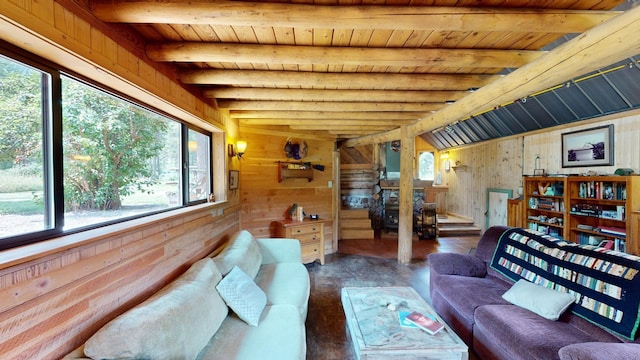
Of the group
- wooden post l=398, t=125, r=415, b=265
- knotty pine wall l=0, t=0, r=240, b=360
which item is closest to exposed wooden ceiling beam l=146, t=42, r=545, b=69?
knotty pine wall l=0, t=0, r=240, b=360

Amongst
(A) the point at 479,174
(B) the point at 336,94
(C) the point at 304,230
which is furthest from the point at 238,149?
(A) the point at 479,174

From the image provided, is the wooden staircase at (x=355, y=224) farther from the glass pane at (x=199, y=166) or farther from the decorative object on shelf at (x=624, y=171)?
the decorative object on shelf at (x=624, y=171)

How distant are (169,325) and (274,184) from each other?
314cm

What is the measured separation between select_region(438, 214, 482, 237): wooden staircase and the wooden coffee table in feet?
16.4

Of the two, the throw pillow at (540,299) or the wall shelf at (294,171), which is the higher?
the wall shelf at (294,171)

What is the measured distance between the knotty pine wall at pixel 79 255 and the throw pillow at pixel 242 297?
477 millimetres

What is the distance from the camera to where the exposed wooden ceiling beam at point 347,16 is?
1.45 meters

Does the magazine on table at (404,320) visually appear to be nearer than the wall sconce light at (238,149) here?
Yes

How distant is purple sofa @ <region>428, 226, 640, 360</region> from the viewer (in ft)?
4.65

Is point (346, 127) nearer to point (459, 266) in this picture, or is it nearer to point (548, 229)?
point (459, 266)

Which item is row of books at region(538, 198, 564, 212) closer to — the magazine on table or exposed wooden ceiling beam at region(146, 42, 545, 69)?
exposed wooden ceiling beam at region(146, 42, 545, 69)

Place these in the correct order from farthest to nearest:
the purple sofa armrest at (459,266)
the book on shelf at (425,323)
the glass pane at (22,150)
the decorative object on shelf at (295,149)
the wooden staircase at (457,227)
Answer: the wooden staircase at (457,227), the decorative object on shelf at (295,149), the purple sofa armrest at (459,266), the book on shelf at (425,323), the glass pane at (22,150)

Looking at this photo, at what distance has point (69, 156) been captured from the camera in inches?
53.4

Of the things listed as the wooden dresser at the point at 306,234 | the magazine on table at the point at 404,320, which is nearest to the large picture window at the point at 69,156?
the wooden dresser at the point at 306,234
